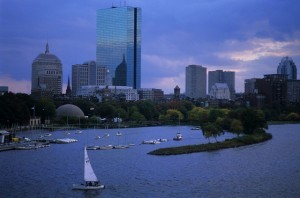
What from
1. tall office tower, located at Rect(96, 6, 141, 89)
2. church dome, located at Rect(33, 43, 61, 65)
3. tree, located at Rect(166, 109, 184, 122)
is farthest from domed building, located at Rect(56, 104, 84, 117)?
church dome, located at Rect(33, 43, 61, 65)

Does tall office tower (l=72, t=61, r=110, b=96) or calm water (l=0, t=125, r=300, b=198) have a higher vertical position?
tall office tower (l=72, t=61, r=110, b=96)

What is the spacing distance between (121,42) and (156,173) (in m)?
143

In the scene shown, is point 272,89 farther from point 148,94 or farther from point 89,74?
point 89,74

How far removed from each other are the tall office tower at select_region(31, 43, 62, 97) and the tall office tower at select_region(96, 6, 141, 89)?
1679 centimetres

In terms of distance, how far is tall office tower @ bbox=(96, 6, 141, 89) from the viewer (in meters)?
172

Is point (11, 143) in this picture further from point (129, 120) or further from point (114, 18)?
point (114, 18)

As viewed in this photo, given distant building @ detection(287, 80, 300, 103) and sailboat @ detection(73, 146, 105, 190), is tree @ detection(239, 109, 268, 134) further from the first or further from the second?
distant building @ detection(287, 80, 300, 103)

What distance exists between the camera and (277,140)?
5822 centimetres

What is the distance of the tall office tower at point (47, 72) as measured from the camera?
558 feet

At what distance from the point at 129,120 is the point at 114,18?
8102 centimetres

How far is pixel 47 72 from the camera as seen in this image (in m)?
173

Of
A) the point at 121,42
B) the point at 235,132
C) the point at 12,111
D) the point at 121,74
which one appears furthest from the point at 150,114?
the point at 121,74

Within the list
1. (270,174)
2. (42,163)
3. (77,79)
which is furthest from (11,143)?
(77,79)

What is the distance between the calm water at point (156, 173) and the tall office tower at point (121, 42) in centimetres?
12621
